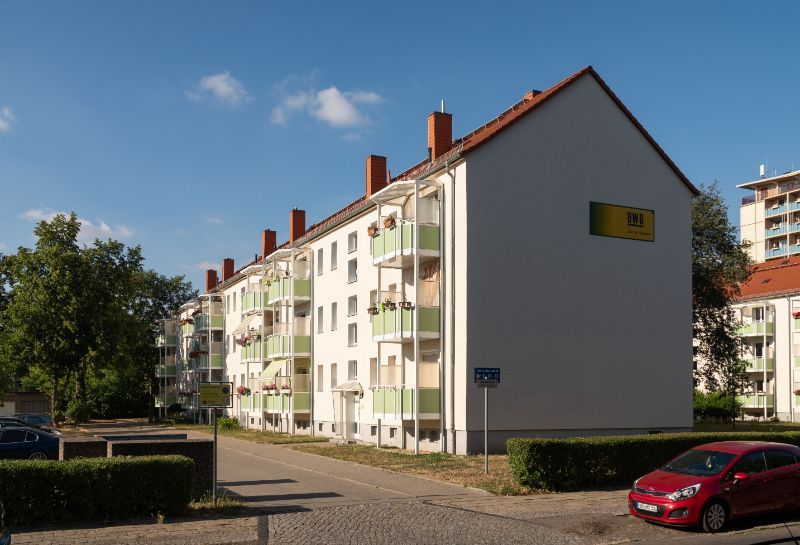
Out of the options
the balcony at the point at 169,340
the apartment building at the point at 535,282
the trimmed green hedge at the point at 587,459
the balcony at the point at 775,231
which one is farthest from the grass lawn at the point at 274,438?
the balcony at the point at 775,231

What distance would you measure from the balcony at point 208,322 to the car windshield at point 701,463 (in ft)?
167

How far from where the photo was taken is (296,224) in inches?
1984

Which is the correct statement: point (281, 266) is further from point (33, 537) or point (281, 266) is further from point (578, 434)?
point (33, 537)

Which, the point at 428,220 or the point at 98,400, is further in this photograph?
the point at 98,400

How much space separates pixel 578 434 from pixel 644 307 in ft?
18.6

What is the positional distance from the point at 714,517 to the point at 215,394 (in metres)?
9.46

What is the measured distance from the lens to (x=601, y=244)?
102 ft

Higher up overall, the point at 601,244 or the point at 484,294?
the point at 601,244

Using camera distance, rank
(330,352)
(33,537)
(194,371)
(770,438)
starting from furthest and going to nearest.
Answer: (194,371), (330,352), (770,438), (33,537)

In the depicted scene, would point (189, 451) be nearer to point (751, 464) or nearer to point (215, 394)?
point (215, 394)

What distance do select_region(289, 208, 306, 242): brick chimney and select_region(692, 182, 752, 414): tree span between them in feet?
72.2

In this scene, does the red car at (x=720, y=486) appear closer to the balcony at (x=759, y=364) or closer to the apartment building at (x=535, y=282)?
the apartment building at (x=535, y=282)

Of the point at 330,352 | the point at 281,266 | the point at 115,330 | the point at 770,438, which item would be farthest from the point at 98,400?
the point at 770,438

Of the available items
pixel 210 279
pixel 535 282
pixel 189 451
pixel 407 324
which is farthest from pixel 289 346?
pixel 210 279
